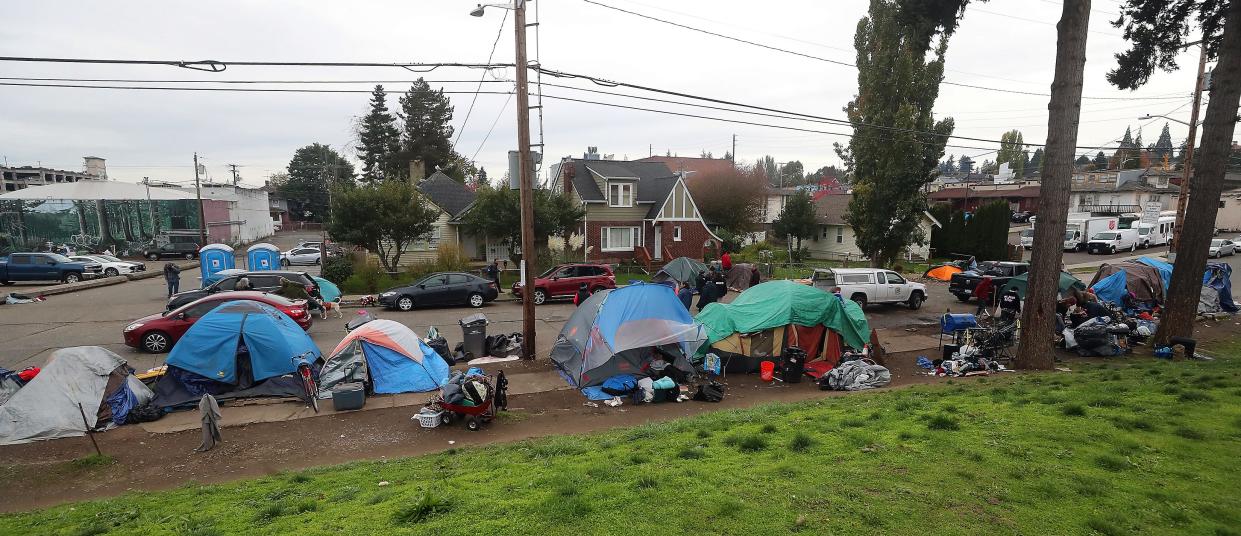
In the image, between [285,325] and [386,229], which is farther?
[386,229]

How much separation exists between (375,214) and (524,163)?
51.4 ft

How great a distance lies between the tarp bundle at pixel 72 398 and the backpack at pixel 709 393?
32.6 ft

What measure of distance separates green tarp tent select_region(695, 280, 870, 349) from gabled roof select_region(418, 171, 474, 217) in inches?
952

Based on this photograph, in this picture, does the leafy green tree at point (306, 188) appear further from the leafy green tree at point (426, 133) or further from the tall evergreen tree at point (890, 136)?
the tall evergreen tree at point (890, 136)

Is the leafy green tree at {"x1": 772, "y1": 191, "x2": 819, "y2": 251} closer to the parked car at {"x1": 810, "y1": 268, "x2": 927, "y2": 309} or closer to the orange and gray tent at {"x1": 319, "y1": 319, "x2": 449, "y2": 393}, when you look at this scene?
the parked car at {"x1": 810, "y1": 268, "x2": 927, "y2": 309}

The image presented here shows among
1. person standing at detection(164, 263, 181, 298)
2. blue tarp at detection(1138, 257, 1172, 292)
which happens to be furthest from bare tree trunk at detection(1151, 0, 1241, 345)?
person standing at detection(164, 263, 181, 298)

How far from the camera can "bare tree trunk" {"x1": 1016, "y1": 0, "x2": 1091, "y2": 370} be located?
10773 mm

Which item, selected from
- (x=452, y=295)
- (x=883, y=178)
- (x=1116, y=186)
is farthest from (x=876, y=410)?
(x=1116, y=186)

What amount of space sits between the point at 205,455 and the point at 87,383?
3.16 meters

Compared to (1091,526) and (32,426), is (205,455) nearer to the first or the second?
(32,426)

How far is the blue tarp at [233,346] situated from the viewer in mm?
10500

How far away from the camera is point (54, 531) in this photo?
18.1 feet

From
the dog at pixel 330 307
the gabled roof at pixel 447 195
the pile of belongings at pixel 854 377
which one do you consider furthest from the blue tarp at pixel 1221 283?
the gabled roof at pixel 447 195

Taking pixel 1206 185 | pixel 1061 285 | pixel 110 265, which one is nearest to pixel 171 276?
pixel 110 265
